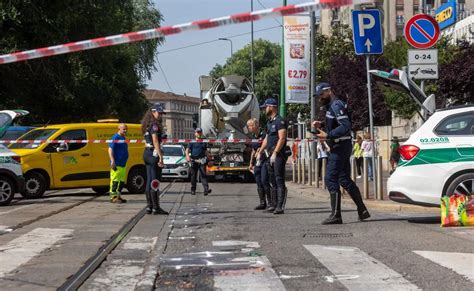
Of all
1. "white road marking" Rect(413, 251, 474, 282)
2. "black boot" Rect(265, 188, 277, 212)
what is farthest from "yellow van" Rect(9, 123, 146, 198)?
"white road marking" Rect(413, 251, 474, 282)

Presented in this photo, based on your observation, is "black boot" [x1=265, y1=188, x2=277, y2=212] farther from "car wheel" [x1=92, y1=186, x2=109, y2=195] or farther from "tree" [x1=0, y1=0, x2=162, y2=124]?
"tree" [x1=0, y1=0, x2=162, y2=124]

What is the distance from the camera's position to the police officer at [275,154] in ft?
36.3

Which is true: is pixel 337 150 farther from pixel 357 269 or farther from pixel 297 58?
pixel 297 58

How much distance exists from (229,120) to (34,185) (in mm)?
10154

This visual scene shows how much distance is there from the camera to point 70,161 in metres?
16.5

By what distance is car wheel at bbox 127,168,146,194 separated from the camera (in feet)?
57.2

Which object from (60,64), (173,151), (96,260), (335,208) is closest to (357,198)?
(335,208)

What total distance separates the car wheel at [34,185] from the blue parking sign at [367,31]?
320 inches

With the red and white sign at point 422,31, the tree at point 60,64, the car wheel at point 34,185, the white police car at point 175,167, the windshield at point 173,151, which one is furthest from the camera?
the windshield at point 173,151

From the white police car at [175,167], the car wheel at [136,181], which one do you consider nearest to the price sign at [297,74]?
the white police car at [175,167]

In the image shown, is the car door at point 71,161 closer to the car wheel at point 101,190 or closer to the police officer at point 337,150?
the car wheel at point 101,190

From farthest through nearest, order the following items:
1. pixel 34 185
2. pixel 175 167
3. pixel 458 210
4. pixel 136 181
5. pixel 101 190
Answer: pixel 175 167, pixel 101 190, pixel 136 181, pixel 34 185, pixel 458 210

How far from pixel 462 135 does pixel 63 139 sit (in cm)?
1043

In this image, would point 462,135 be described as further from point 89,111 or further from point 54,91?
A: point 89,111
